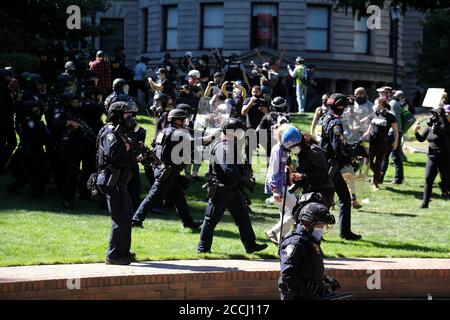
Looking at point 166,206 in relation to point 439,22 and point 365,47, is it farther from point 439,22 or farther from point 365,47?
point 365,47

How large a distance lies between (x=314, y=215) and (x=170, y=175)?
17.8 ft

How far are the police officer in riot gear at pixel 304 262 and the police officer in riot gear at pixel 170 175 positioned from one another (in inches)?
209

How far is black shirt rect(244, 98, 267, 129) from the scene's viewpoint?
20.0 meters

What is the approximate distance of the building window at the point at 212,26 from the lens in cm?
4425

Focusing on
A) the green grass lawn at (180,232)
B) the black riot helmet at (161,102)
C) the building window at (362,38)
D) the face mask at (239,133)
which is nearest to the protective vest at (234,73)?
the green grass lawn at (180,232)

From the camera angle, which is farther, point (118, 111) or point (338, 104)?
point (338, 104)

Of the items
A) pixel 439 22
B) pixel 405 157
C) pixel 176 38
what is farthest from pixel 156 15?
pixel 405 157

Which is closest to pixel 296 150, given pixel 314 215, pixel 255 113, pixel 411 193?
pixel 314 215

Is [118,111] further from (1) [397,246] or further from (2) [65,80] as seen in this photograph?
(2) [65,80]

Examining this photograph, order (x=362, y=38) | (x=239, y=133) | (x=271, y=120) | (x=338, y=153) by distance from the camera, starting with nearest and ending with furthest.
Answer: (x=239, y=133) < (x=338, y=153) < (x=271, y=120) < (x=362, y=38)

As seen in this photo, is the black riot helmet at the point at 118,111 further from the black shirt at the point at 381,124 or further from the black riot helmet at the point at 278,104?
the black shirt at the point at 381,124

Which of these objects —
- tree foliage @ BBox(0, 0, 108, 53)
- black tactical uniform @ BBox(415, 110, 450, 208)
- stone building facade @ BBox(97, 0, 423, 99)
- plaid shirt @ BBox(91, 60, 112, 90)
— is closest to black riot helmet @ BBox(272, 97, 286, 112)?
black tactical uniform @ BBox(415, 110, 450, 208)

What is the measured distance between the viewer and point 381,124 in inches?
738

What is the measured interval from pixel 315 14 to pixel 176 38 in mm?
6318
